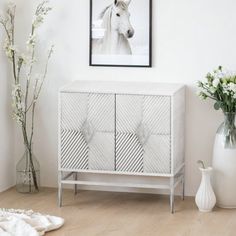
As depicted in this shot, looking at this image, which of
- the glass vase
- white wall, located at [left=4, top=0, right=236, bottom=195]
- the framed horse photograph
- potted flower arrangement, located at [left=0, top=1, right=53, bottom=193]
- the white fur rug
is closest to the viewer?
the white fur rug

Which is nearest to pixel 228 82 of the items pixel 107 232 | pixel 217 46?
pixel 217 46

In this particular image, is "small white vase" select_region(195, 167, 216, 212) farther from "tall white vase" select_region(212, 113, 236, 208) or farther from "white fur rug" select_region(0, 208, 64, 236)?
"white fur rug" select_region(0, 208, 64, 236)

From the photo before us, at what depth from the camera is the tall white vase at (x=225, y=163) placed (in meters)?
5.15

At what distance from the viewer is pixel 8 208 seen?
5.21 m

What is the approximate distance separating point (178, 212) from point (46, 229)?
3.48 feet

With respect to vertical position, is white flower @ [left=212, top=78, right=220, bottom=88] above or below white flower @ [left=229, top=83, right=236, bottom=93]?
above

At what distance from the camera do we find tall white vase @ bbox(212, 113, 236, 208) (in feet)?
16.9

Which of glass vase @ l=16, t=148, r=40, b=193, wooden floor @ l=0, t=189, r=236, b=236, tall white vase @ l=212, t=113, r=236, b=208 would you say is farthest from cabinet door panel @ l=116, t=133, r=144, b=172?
glass vase @ l=16, t=148, r=40, b=193

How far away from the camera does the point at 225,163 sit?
5168 mm

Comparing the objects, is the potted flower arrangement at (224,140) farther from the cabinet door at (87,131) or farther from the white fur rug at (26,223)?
the white fur rug at (26,223)

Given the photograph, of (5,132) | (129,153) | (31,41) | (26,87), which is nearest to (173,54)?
(129,153)

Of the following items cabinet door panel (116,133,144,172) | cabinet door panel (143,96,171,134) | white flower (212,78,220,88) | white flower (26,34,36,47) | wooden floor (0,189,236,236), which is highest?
white flower (26,34,36,47)

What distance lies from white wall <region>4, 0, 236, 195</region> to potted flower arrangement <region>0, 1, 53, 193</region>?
7 cm

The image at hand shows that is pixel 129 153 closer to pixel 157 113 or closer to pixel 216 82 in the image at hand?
pixel 157 113
